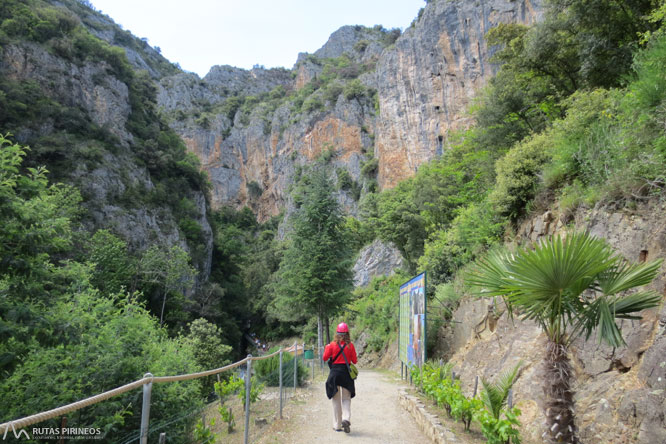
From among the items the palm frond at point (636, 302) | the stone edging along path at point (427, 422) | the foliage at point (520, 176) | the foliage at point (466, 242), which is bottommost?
the stone edging along path at point (427, 422)

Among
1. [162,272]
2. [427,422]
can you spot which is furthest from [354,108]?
[427,422]

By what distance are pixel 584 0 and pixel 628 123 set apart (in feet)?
16.9

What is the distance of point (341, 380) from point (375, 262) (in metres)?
29.1

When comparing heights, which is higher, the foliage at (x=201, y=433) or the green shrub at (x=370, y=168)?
the green shrub at (x=370, y=168)

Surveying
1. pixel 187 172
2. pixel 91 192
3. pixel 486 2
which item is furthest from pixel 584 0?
pixel 187 172

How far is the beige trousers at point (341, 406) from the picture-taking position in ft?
17.0

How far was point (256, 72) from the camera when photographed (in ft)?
296

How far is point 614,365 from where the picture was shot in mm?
4109

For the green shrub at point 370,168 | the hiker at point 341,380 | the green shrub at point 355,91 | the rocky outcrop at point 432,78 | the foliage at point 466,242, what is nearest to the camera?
the hiker at point 341,380

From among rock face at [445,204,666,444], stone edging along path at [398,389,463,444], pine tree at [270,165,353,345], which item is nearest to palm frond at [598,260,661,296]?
rock face at [445,204,666,444]

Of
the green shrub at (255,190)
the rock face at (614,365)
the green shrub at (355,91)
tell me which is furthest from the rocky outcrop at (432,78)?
the green shrub at (255,190)

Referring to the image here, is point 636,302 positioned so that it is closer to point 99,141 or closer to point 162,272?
point 162,272

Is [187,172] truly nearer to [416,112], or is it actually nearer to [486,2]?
[416,112]

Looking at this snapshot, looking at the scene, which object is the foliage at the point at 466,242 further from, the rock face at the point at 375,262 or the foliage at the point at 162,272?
the foliage at the point at 162,272
